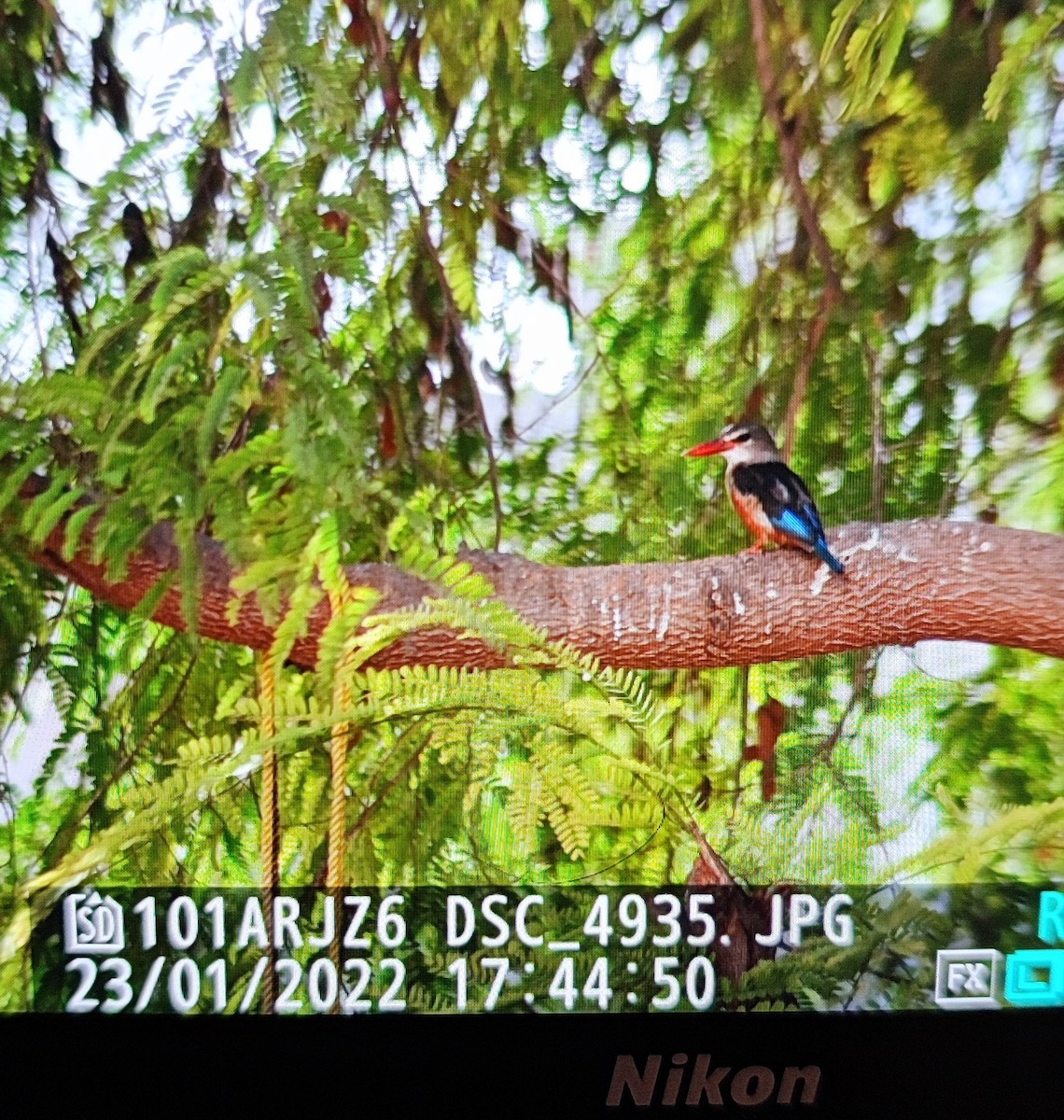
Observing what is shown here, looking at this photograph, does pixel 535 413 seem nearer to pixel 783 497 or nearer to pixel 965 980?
pixel 783 497

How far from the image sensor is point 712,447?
775 mm

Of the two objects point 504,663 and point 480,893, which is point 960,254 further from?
point 480,893

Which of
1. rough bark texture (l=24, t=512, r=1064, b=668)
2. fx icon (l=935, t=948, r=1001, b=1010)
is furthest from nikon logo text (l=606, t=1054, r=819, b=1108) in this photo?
rough bark texture (l=24, t=512, r=1064, b=668)

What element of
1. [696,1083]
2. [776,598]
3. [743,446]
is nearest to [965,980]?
[696,1083]

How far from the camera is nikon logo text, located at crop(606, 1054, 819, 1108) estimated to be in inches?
31.0

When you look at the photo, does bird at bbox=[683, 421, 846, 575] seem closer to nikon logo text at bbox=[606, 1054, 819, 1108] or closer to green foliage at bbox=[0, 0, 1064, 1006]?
green foliage at bbox=[0, 0, 1064, 1006]

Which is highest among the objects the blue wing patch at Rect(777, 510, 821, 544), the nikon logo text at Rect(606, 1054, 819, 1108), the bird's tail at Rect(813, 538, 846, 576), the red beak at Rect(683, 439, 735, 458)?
the red beak at Rect(683, 439, 735, 458)

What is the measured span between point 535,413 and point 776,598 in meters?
0.24

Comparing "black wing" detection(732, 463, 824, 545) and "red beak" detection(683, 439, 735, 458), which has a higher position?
"red beak" detection(683, 439, 735, 458)

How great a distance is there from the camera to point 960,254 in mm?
774

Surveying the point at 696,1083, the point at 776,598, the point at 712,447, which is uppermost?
the point at 712,447

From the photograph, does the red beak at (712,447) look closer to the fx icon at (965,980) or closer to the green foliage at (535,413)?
the green foliage at (535,413)

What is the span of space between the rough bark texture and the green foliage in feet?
0.05

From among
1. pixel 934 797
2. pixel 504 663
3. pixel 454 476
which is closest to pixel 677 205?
pixel 454 476
